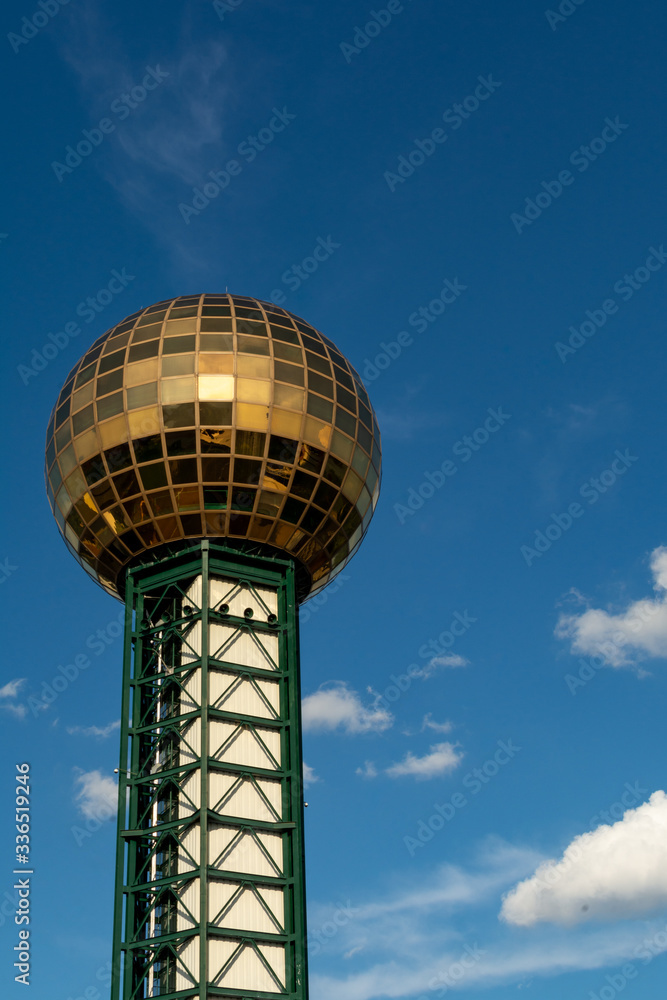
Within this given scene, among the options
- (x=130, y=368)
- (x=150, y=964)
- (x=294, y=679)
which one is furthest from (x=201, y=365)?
(x=150, y=964)

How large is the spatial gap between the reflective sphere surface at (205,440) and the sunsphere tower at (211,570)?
0.07 meters

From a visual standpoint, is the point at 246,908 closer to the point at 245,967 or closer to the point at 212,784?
the point at 245,967

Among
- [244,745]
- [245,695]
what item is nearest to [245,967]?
[244,745]

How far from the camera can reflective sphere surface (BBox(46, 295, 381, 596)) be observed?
1454 inches

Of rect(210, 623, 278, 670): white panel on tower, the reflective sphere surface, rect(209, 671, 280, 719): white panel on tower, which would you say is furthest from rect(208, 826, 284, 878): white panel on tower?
the reflective sphere surface

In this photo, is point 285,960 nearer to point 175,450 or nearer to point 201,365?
point 175,450

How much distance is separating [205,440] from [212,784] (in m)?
11.1

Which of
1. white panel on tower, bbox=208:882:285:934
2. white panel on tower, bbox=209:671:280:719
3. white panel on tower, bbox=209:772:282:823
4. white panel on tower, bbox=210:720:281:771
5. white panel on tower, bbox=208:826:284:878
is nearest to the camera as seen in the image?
white panel on tower, bbox=208:882:285:934

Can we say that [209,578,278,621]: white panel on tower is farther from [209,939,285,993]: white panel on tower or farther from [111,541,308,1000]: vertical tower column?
[209,939,285,993]: white panel on tower

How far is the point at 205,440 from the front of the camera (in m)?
36.7

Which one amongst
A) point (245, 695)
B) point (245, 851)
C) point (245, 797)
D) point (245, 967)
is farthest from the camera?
point (245, 695)

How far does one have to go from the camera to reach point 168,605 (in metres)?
38.3

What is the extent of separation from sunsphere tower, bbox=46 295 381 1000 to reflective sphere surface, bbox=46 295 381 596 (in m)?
0.07

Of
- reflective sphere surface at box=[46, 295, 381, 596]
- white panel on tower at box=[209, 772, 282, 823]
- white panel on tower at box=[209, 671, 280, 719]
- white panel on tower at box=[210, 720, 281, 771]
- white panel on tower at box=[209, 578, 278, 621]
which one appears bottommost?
white panel on tower at box=[209, 772, 282, 823]
